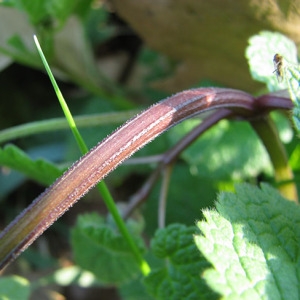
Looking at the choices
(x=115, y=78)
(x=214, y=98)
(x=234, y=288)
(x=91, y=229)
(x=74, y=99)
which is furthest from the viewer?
(x=115, y=78)

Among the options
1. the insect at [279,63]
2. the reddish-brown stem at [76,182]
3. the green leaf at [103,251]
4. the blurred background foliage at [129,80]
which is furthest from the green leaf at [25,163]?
the insect at [279,63]

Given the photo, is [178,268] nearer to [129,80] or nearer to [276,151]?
[276,151]

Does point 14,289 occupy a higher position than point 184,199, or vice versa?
point 184,199

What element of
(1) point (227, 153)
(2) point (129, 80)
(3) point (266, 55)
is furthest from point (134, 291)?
(2) point (129, 80)

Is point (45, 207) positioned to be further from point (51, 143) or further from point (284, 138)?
point (51, 143)

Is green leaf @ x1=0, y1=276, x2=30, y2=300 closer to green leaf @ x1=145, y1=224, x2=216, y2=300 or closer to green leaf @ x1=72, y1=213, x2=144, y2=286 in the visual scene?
green leaf @ x1=72, y1=213, x2=144, y2=286

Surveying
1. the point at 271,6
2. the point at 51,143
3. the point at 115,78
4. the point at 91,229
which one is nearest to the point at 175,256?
the point at 91,229

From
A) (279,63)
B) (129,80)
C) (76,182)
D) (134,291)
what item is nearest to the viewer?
(76,182)

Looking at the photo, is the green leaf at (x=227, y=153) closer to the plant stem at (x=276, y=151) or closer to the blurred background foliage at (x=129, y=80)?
the blurred background foliage at (x=129, y=80)
